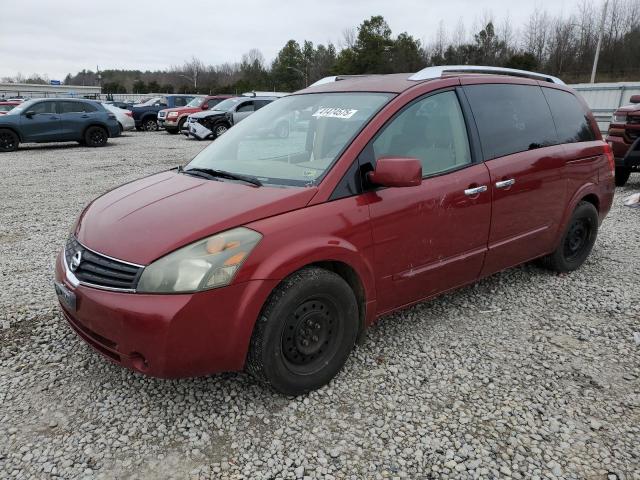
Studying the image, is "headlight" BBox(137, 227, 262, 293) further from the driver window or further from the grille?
the driver window

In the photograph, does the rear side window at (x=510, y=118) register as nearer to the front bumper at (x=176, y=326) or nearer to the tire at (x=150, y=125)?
the front bumper at (x=176, y=326)

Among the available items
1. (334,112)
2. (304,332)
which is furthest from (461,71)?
(304,332)

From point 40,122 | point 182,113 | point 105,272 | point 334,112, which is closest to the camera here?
point 105,272

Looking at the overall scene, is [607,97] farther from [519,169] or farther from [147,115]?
[147,115]

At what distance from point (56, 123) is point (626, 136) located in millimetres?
15219

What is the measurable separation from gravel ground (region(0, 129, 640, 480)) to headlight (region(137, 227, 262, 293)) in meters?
0.78

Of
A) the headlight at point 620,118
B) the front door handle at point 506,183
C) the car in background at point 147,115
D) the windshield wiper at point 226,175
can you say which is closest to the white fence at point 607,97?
the headlight at point 620,118

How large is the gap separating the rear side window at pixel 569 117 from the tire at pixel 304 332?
2.68 metres

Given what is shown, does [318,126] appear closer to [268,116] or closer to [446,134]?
[268,116]

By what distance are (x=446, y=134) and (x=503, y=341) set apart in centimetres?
148

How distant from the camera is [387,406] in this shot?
269cm

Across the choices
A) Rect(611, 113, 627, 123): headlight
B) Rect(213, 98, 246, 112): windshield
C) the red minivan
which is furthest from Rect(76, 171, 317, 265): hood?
Rect(213, 98, 246, 112): windshield

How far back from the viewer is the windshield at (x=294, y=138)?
2980 millimetres

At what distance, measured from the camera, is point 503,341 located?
11.1ft
